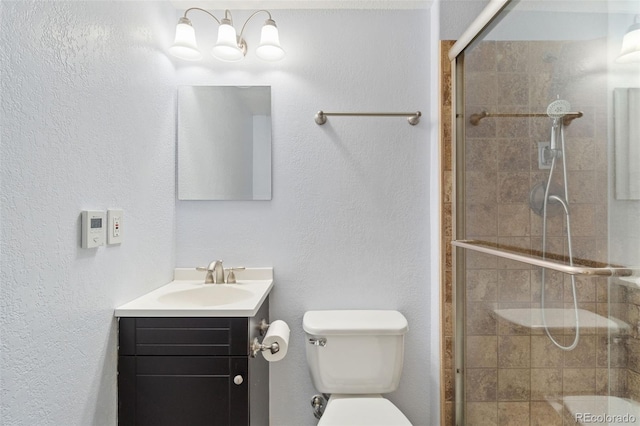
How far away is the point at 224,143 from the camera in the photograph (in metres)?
1.79

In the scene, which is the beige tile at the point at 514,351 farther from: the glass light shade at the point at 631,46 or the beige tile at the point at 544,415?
the glass light shade at the point at 631,46

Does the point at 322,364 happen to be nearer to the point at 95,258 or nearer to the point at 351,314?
the point at 351,314

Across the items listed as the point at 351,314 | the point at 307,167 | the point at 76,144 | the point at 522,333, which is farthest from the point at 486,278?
the point at 76,144

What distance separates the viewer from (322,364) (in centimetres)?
156

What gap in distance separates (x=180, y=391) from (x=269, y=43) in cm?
144

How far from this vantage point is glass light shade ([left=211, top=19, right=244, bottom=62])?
1615 mm

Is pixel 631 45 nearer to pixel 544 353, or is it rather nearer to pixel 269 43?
pixel 544 353

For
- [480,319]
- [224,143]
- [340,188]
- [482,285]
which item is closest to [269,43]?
[224,143]

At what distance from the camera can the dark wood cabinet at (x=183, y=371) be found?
4.06 feet

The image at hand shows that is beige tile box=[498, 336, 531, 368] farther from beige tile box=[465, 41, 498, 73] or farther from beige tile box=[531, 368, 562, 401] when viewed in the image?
beige tile box=[465, 41, 498, 73]

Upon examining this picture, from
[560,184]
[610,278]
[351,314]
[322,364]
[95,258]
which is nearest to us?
[610,278]

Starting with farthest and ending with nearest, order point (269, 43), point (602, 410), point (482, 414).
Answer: point (269, 43) → point (482, 414) → point (602, 410)

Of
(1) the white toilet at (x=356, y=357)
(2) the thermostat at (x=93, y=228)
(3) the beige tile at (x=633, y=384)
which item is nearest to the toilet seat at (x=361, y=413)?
(1) the white toilet at (x=356, y=357)

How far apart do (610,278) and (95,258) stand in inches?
55.8
